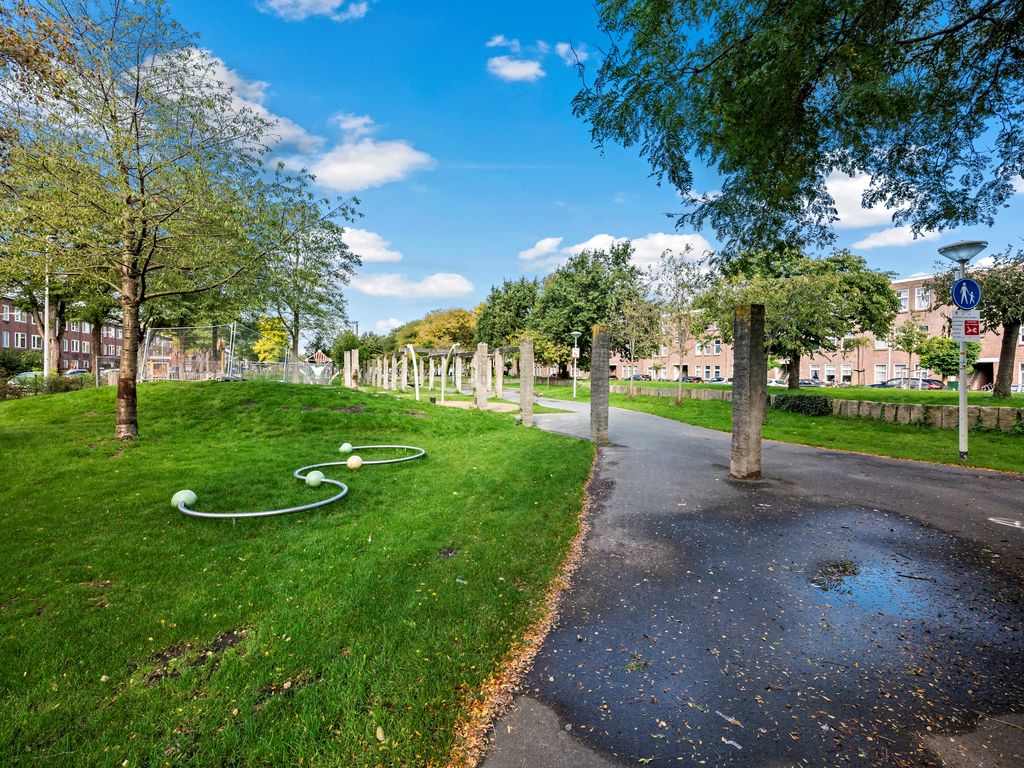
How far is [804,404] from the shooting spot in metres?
19.7

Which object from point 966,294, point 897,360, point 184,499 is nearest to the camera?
point 184,499

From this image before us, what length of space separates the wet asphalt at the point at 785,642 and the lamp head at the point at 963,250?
18.8 ft

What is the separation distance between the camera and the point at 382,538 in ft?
19.1

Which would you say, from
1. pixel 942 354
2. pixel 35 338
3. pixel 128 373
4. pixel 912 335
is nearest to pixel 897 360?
pixel 942 354

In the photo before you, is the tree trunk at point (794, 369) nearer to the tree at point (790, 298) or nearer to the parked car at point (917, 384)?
the tree at point (790, 298)

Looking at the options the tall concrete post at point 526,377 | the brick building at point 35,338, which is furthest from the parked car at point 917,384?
the brick building at point 35,338

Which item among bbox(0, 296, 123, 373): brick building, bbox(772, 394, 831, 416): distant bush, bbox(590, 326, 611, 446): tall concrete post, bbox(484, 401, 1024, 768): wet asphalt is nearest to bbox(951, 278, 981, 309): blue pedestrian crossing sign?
bbox(484, 401, 1024, 768): wet asphalt

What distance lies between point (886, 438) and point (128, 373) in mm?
18894

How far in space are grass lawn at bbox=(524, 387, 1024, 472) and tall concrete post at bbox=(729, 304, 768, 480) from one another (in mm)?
4824

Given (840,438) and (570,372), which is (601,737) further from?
(570,372)

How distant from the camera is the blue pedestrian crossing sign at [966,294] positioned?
9992 mm

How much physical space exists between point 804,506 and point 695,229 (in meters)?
4.30

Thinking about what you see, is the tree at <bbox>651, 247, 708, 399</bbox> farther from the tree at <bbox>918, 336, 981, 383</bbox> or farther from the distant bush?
the tree at <bbox>918, 336, 981, 383</bbox>

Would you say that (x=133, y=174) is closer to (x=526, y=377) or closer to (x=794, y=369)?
(x=526, y=377)
